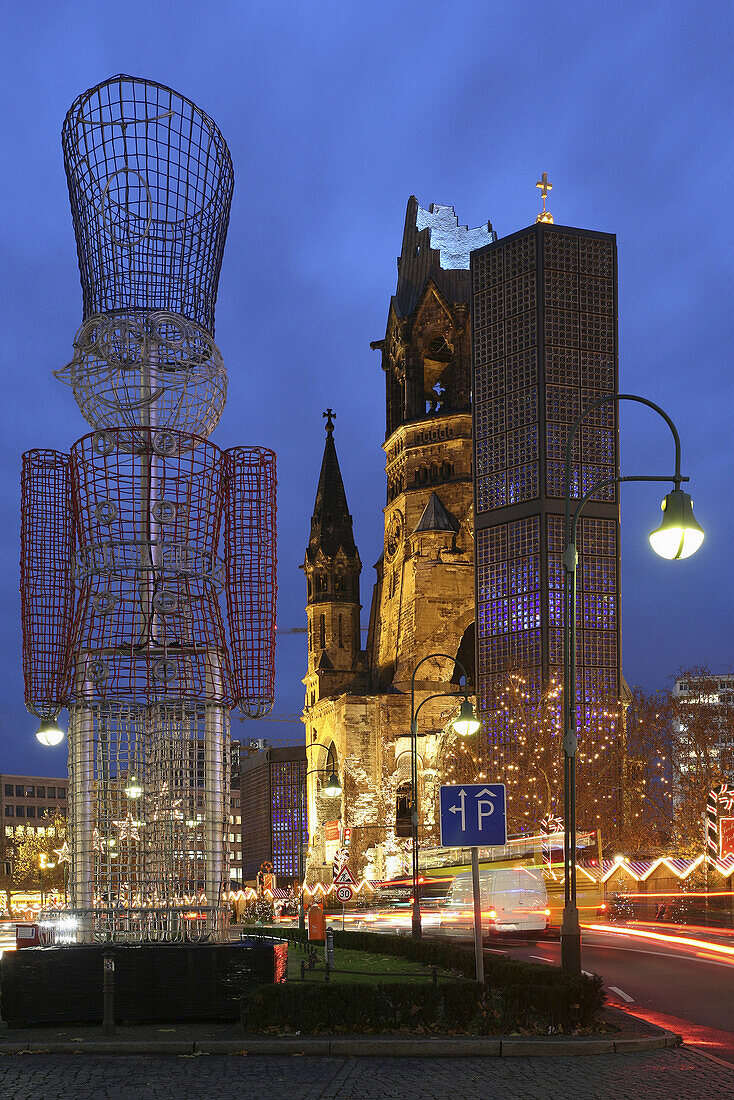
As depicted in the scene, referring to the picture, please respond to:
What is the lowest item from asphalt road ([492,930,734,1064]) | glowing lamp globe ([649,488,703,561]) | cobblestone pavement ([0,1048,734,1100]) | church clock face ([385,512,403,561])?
asphalt road ([492,930,734,1064])

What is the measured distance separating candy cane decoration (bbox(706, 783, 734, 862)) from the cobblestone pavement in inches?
1059

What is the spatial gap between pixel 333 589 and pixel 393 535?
847 centimetres

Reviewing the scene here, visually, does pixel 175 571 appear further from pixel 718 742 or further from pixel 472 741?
pixel 472 741

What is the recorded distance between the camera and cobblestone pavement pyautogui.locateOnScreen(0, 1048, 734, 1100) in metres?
12.5

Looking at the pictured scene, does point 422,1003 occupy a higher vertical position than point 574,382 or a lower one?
lower

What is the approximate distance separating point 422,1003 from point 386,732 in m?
95.6

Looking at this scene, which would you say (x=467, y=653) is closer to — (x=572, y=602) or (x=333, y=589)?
A: (x=333, y=589)

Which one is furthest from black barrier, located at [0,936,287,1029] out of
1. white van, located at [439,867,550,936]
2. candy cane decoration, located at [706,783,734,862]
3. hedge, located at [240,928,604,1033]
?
candy cane decoration, located at [706,783,734,862]

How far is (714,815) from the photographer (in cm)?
4288

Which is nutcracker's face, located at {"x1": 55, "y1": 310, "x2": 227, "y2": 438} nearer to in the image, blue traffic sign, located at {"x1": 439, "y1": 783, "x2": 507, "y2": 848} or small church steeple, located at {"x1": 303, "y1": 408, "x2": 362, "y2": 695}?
blue traffic sign, located at {"x1": 439, "y1": 783, "x2": 507, "y2": 848}

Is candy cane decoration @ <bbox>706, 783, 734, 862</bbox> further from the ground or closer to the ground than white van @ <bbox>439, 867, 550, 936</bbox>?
further from the ground

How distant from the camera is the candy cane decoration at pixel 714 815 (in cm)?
4131

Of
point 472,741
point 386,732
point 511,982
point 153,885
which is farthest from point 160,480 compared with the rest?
point 386,732

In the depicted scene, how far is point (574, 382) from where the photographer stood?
325 feet
